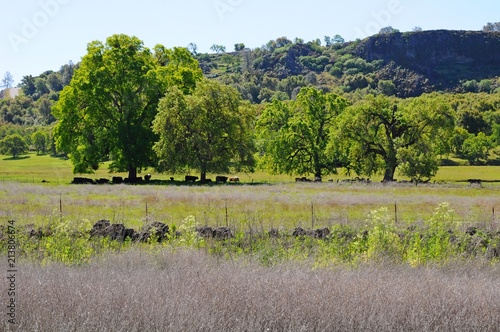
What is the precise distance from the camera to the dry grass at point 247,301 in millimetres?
6007

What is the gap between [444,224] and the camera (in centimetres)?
1254

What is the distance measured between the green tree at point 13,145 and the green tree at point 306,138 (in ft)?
256

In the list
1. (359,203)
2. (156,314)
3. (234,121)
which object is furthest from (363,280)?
(234,121)

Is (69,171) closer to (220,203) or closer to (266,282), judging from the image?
(220,203)

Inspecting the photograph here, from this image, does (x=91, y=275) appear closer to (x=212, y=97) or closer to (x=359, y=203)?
(x=359, y=203)

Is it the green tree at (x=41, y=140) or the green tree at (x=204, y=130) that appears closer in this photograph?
the green tree at (x=204, y=130)

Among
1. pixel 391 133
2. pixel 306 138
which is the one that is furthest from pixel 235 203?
pixel 391 133

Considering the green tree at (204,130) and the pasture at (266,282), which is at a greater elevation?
the green tree at (204,130)

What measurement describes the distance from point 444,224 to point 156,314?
868 cm

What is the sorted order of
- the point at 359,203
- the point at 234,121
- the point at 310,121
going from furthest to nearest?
1. the point at 310,121
2. the point at 234,121
3. the point at 359,203

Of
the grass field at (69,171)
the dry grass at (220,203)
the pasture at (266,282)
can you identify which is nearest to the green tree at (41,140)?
the grass field at (69,171)

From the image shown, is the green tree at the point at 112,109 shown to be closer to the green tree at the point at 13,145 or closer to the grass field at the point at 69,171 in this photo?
the grass field at the point at 69,171

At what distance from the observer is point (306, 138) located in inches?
2143

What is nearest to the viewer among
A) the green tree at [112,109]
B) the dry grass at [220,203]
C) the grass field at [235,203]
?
the grass field at [235,203]
